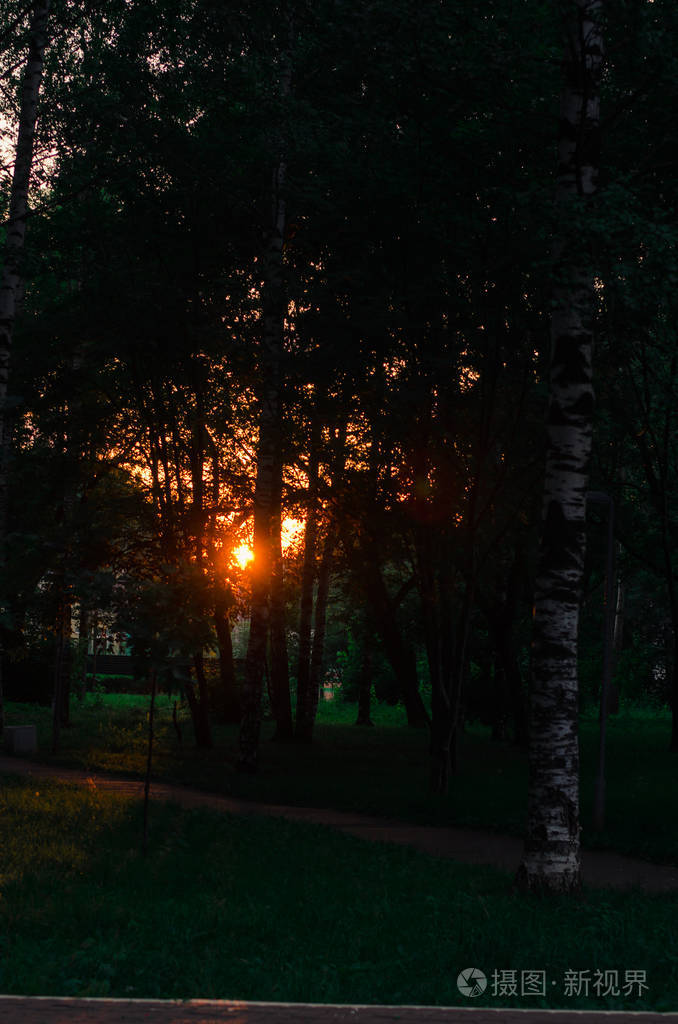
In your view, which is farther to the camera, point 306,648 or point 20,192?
point 306,648

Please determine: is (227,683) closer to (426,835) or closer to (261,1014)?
(426,835)

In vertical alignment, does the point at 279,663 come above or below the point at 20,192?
below

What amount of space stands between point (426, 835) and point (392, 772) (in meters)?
8.14

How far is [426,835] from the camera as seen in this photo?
16.0 metres

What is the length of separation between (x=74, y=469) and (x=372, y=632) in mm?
12827

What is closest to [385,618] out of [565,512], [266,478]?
[266,478]

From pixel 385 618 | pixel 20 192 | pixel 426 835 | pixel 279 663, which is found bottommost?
pixel 426 835

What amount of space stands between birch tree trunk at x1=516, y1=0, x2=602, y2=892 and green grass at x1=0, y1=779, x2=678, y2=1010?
25.6 inches

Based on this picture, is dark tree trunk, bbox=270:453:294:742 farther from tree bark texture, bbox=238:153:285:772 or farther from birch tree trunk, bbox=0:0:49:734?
birch tree trunk, bbox=0:0:49:734

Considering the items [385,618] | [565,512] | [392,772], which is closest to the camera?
[565,512]

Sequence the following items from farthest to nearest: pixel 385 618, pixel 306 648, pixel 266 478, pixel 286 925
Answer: pixel 306 648 → pixel 385 618 → pixel 266 478 → pixel 286 925

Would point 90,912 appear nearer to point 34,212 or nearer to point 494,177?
point 494,177

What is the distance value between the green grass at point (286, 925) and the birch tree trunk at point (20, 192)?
8904 mm

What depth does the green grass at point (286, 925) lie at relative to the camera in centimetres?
699
